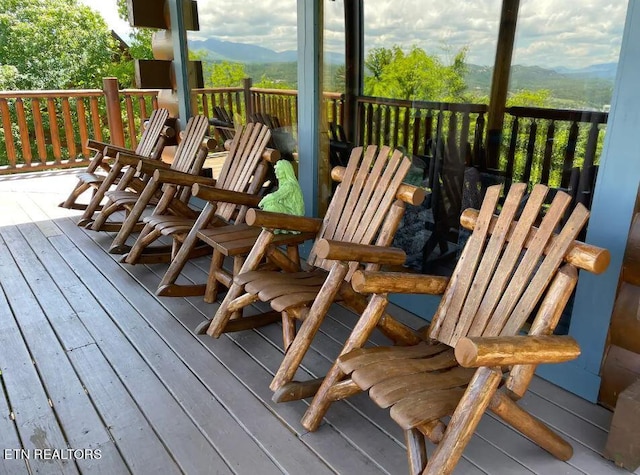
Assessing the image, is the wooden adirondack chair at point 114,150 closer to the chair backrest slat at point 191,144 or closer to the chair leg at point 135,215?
the chair backrest slat at point 191,144

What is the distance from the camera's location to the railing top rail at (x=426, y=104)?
316cm

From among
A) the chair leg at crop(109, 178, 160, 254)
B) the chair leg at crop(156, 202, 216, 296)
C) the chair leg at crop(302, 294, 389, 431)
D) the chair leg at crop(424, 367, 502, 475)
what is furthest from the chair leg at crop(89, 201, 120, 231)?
the chair leg at crop(424, 367, 502, 475)

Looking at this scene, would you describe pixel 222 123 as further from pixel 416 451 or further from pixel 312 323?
pixel 416 451

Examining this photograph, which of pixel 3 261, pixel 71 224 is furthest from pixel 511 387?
pixel 71 224

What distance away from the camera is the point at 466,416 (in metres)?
1.21

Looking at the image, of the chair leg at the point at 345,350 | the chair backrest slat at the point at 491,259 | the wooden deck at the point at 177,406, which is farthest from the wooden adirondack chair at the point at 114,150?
the chair backrest slat at the point at 491,259

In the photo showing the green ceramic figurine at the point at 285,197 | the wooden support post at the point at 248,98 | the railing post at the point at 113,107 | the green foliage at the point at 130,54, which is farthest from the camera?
the green foliage at the point at 130,54

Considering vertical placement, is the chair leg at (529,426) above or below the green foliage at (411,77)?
below

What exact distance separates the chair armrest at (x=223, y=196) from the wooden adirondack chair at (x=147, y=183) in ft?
1.48

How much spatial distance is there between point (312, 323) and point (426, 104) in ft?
6.50

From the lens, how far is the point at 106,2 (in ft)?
57.0

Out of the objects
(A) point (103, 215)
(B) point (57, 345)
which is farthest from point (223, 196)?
(A) point (103, 215)

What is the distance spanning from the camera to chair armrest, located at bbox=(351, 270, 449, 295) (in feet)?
4.89

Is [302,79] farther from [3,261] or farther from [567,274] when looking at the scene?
[3,261]
